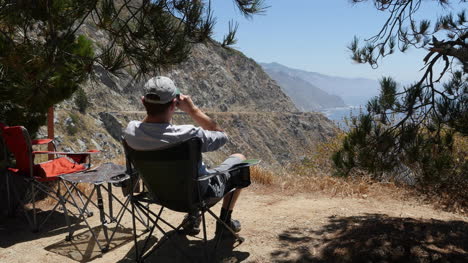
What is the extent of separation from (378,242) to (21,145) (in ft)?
8.53

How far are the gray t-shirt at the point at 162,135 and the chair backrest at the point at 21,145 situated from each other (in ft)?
3.76

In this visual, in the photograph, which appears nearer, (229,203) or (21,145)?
(229,203)

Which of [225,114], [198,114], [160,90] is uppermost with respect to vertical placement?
[160,90]

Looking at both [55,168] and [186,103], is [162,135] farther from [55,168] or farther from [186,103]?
[55,168]

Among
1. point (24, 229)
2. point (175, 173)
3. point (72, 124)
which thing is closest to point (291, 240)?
point (175, 173)

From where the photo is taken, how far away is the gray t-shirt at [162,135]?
2.35m

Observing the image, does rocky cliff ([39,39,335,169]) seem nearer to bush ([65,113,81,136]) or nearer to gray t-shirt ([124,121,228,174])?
bush ([65,113,81,136])

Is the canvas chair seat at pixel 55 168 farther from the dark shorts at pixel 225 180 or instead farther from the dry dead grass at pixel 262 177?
the dry dead grass at pixel 262 177

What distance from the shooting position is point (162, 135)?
2.37 meters

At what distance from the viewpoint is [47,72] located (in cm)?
274

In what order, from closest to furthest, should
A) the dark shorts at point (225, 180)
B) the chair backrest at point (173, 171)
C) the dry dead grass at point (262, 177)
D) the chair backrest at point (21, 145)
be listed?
the chair backrest at point (173, 171) < the dark shorts at point (225, 180) < the chair backrest at point (21, 145) < the dry dead grass at point (262, 177)

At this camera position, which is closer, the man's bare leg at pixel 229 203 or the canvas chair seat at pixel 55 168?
the man's bare leg at pixel 229 203

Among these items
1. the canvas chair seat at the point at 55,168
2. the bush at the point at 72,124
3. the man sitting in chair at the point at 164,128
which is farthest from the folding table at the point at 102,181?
the bush at the point at 72,124

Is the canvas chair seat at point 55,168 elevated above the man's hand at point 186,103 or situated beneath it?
situated beneath
